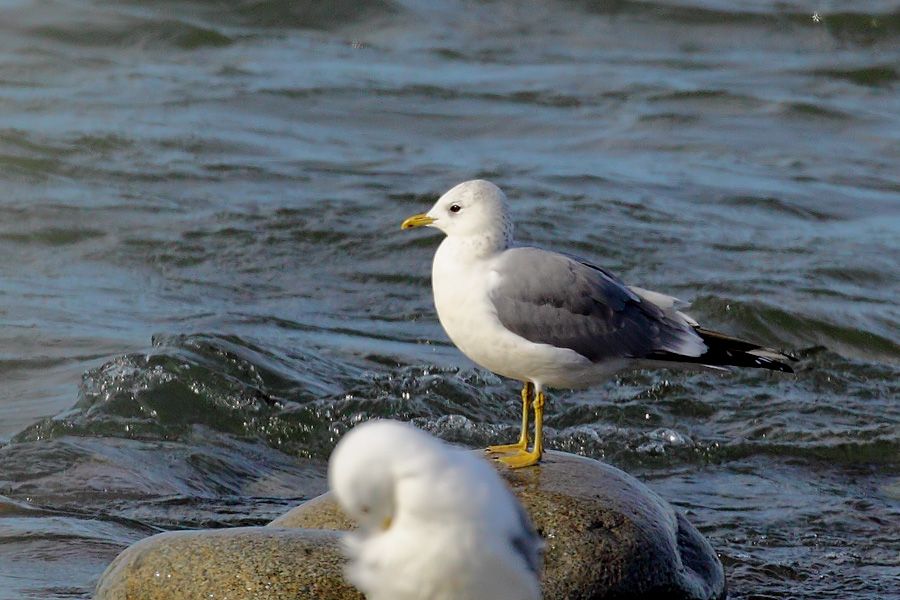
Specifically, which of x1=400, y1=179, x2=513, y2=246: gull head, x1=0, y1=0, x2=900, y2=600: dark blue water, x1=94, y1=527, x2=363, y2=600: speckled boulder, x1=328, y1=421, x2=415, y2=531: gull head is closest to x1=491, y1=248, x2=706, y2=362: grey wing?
x1=400, y1=179, x2=513, y2=246: gull head

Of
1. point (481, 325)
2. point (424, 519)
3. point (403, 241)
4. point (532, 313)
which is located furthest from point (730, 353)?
point (403, 241)

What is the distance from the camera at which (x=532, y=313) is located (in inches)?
235

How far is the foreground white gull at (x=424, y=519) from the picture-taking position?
332cm

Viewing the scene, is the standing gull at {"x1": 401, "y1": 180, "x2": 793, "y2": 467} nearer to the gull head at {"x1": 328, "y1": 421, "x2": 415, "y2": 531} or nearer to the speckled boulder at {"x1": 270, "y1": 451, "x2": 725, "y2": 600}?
the speckled boulder at {"x1": 270, "y1": 451, "x2": 725, "y2": 600}

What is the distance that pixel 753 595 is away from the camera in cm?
615

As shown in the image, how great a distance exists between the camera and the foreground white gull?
3.32 meters

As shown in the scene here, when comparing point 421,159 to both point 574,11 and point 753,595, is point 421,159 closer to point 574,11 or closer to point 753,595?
point 574,11

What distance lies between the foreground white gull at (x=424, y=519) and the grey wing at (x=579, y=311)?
2262 mm

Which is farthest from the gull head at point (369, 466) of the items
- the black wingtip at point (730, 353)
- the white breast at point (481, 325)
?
the black wingtip at point (730, 353)

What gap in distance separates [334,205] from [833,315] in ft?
13.8

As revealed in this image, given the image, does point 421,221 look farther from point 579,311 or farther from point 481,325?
point 579,311

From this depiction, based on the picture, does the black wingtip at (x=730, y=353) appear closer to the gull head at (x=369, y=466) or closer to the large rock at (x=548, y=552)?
the large rock at (x=548, y=552)

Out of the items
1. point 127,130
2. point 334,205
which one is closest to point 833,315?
point 334,205

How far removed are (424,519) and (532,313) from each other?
104 inches
